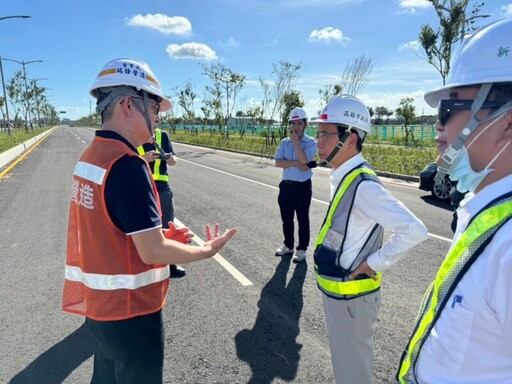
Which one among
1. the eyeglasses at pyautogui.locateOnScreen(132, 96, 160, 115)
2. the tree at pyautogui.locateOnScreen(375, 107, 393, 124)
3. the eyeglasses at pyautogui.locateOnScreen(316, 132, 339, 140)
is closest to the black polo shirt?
the eyeglasses at pyautogui.locateOnScreen(132, 96, 160, 115)

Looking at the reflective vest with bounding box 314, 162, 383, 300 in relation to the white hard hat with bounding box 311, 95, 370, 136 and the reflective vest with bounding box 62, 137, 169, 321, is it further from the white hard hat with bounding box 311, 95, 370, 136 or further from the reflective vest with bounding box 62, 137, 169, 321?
the reflective vest with bounding box 62, 137, 169, 321

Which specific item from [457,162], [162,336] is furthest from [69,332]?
[457,162]

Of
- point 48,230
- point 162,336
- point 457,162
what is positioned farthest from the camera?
point 48,230

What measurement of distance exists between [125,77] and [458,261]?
5.25 ft

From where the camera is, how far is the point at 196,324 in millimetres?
3467

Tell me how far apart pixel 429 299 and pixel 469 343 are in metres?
0.23

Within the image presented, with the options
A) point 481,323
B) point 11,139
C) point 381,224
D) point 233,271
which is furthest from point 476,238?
point 11,139

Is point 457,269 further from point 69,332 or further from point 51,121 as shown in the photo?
point 51,121

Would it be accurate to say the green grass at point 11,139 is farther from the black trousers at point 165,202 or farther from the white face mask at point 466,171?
the white face mask at point 466,171

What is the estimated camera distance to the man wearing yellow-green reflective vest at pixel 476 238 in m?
0.89

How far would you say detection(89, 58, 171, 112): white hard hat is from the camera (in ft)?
5.73

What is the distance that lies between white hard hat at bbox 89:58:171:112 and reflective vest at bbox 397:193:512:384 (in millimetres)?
1515

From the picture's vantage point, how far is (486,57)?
40.8 inches

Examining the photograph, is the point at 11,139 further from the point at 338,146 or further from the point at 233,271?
the point at 338,146
